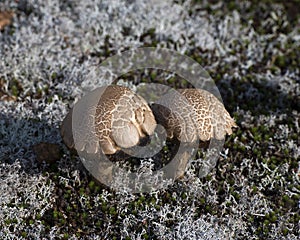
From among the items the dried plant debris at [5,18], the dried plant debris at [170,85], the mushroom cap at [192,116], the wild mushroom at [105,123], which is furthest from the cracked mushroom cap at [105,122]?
the dried plant debris at [5,18]

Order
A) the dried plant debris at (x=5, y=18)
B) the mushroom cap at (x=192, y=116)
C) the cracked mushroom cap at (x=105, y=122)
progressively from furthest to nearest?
1. the dried plant debris at (x=5, y=18)
2. the mushroom cap at (x=192, y=116)
3. the cracked mushroom cap at (x=105, y=122)

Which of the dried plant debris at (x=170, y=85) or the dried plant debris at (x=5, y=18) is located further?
the dried plant debris at (x=5, y=18)

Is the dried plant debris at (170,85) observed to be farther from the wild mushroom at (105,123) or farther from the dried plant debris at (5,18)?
the wild mushroom at (105,123)

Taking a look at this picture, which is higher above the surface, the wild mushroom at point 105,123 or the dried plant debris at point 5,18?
the dried plant debris at point 5,18

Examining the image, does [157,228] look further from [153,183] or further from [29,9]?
[29,9]

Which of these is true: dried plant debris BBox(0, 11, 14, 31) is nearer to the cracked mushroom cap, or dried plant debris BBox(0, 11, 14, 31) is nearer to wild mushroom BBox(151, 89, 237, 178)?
the cracked mushroom cap

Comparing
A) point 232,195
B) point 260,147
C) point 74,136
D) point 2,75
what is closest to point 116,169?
point 74,136
